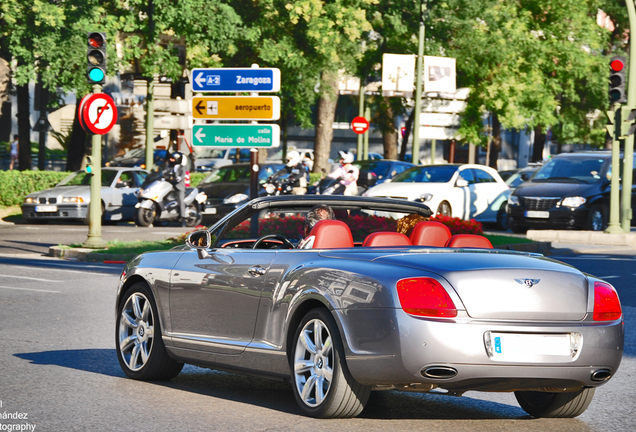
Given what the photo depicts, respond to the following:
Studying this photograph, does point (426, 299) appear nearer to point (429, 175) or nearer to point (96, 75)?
point (96, 75)

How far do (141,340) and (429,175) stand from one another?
19214 millimetres

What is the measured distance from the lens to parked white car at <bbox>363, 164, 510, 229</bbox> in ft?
83.3

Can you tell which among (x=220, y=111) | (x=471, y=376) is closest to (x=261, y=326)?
(x=471, y=376)

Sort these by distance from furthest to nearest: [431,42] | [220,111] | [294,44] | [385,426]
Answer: [431,42] < [294,44] < [220,111] < [385,426]

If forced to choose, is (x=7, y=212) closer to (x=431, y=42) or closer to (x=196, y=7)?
(x=196, y=7)

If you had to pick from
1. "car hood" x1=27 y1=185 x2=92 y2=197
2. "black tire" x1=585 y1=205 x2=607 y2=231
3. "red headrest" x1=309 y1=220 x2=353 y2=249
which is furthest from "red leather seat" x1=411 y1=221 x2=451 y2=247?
"car hood" x1=27 y1=185 x2=92 y2=197

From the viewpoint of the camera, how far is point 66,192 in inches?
1042

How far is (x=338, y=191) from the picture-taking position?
25031 mm

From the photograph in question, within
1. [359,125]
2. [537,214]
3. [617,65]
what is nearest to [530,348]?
[617,65]

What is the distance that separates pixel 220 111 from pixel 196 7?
522 inches

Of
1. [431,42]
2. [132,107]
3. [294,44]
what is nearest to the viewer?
[294,44]

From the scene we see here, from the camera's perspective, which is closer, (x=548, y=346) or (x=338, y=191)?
(x=548, y=346)

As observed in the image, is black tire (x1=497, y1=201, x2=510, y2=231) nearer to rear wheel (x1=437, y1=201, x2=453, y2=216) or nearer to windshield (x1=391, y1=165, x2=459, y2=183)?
windshield (x1=391, y1=165, x2=459, y2=183)

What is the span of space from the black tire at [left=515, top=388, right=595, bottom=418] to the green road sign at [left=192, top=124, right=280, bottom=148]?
10363mm
